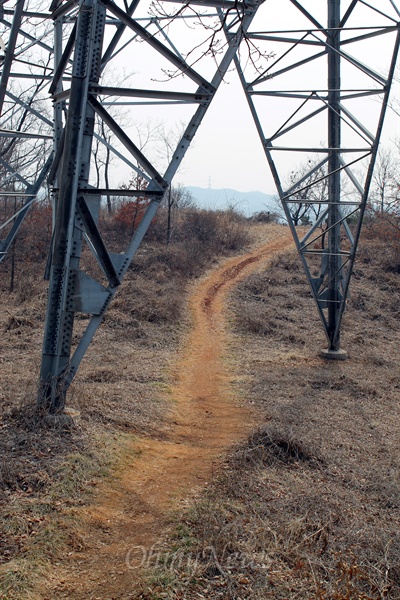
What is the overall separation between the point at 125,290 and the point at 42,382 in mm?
11936

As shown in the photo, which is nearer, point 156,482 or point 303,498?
point 303,498

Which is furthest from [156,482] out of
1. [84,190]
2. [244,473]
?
[84,190]

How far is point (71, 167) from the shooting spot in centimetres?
759

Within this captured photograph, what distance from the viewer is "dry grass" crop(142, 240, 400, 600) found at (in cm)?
485

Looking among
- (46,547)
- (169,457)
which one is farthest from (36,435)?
(46,547)

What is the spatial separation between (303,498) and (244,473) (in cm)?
84

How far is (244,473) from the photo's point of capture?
7004 mm

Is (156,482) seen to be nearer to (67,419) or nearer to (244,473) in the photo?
(244,473)

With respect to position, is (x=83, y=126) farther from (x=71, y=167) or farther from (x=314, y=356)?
(x=314, y=356)

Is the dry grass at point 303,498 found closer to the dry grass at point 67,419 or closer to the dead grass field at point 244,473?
the dead grass field at point 244,473

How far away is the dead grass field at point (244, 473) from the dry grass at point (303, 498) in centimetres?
2

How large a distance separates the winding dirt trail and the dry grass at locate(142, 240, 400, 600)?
9.9 inches

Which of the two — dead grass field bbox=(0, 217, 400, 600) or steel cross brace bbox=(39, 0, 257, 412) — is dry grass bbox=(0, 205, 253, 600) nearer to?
dead grass field bbox=(0, 217, 400, 600)

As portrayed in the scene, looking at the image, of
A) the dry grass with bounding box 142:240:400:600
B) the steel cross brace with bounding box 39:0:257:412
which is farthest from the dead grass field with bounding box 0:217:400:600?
the steel cross brace with bounding box 39:0:257:412
